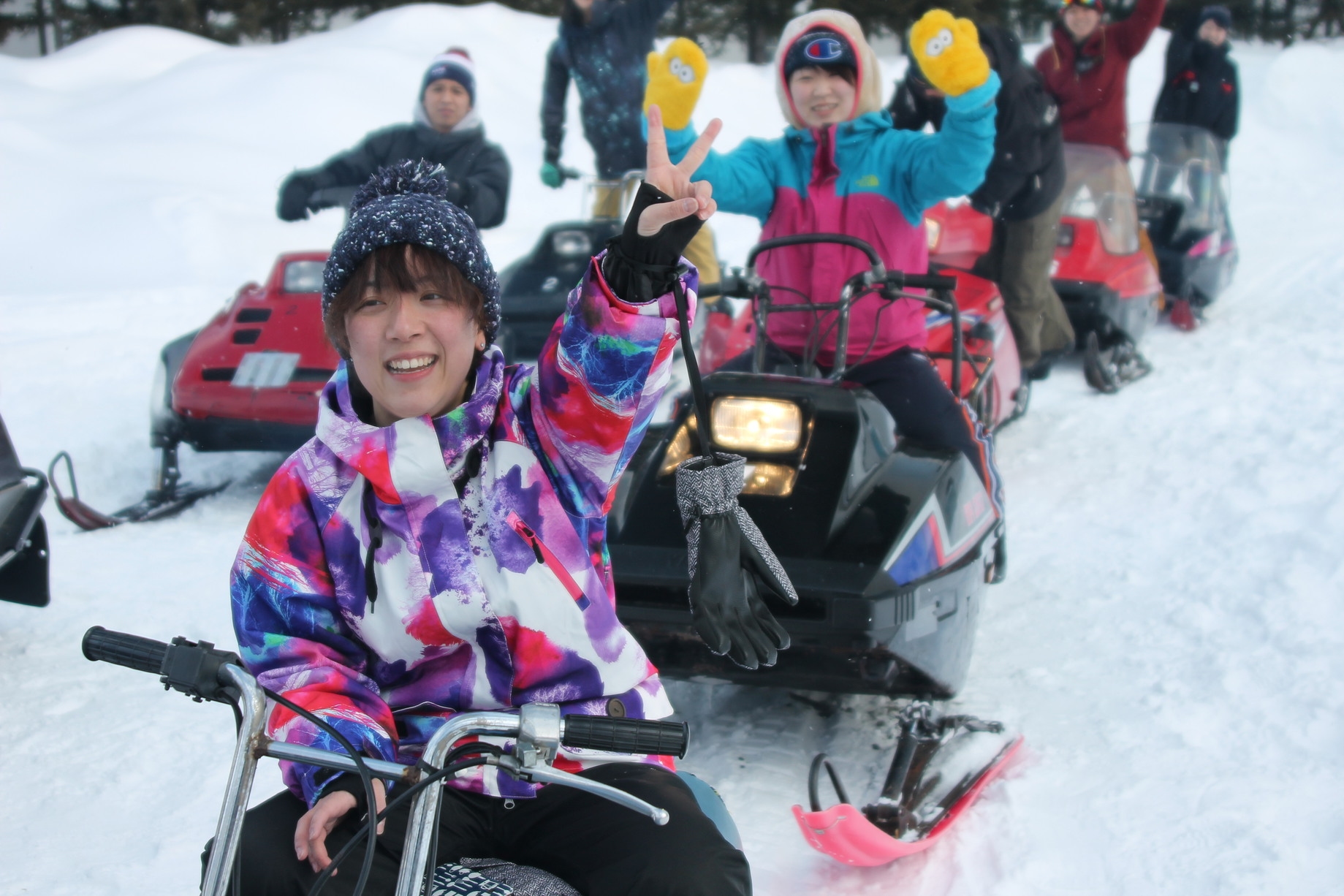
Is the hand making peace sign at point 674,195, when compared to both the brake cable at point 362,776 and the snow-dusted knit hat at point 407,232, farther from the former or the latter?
the brake cable at point 362,776

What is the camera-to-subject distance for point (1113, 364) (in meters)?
6.59

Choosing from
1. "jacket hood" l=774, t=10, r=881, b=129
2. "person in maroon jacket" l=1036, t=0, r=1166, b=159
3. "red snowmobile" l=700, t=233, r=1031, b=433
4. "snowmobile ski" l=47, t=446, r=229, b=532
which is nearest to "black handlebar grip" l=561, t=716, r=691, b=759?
"jacket hood" l=774, t=10, r=881, b=129

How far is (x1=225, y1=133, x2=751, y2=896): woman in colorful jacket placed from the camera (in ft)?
5.39

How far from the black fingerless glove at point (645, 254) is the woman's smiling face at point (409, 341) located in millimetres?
288

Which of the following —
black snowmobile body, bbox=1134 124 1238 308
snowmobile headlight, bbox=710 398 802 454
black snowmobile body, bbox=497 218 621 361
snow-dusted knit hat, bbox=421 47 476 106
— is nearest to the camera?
snowmobile headlight, bbox=710 398 802 454

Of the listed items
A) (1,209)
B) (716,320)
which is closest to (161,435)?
(716,320)

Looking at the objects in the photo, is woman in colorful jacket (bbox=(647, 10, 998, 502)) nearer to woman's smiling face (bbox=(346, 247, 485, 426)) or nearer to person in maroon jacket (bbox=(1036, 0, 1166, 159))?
woman's smiling face (bbox=(346, 247, 485, 426))

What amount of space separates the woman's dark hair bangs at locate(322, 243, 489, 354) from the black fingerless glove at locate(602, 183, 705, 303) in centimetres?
27

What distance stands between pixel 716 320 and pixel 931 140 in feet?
5.78

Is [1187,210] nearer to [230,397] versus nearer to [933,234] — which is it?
[933,234]

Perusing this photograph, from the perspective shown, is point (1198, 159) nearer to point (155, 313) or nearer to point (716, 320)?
point (716, 320)

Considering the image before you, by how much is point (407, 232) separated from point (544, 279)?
4.67m

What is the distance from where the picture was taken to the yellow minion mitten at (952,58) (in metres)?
3.66

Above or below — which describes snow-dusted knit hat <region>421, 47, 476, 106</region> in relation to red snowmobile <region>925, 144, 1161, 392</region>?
above
